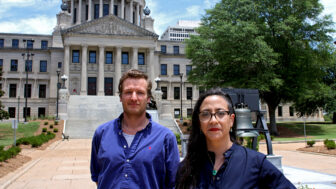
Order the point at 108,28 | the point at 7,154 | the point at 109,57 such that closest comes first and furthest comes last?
the point at 7,154 < the point at 108,28 < the point at 109,57

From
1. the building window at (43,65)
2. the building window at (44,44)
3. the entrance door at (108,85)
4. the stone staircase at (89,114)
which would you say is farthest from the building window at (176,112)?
the building window at (44,44)

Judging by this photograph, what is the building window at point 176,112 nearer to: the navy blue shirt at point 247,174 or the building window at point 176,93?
the building window at point 176,93

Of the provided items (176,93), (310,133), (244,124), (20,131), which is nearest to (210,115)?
(244,124)

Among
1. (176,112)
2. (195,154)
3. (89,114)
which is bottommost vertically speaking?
(176,112)

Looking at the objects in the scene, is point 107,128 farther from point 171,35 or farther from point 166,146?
point 171,35

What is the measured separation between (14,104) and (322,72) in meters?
54.7

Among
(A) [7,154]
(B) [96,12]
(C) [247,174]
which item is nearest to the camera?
(C) [247,174]

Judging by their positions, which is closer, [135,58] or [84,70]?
[84,70]

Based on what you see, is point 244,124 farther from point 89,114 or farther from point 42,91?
point 42,91

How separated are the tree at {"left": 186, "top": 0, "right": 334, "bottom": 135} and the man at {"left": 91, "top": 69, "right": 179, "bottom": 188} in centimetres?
2826

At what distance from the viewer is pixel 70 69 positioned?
55344 millimetres

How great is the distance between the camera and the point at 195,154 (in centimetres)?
276

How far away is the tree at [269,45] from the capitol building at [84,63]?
15931 millimetres

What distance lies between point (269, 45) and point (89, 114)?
83.7 ft
